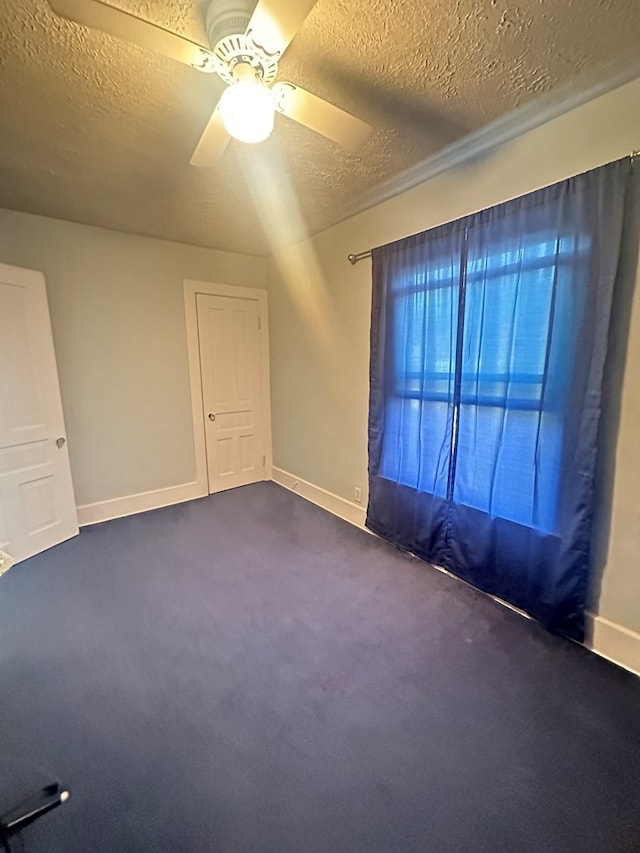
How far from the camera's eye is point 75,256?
2.94 m

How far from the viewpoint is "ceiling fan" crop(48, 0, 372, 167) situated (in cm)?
97

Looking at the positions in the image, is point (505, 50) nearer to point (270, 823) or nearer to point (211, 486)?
point (270, 823)

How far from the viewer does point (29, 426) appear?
2.64m

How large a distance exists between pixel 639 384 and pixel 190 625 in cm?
244

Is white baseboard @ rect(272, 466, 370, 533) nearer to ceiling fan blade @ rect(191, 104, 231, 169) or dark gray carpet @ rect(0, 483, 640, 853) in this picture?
dark gray carpet @ rect(0, 483, 640, 853)

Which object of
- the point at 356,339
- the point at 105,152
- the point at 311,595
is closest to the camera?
the point at 105,152

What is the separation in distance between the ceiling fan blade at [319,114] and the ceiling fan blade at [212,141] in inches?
9.1

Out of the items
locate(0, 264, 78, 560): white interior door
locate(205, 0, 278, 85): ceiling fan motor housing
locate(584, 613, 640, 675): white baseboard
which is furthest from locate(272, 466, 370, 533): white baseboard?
locate(205, 0, 278, 85): ceiling fan motor housing

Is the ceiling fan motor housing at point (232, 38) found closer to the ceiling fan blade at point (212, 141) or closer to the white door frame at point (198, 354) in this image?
the ceiling fan blade at point (212, 141)

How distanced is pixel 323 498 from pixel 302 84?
114 inches

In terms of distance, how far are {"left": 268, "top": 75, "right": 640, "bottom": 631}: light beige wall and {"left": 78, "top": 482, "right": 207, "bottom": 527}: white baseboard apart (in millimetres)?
1043

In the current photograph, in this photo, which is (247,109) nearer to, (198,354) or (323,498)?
(198,354)

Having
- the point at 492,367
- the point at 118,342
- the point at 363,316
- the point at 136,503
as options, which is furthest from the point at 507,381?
the point at 136,503

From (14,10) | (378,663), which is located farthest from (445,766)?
(14,10)
